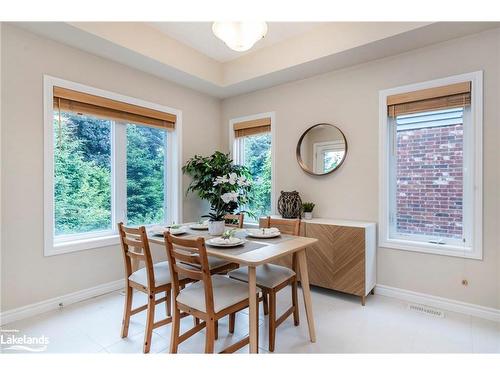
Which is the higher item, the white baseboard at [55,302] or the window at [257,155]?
the window at [257,155]

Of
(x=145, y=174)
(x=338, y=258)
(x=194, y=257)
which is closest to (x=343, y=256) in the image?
(x=338, y=258)

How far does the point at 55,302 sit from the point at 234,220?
73.8 inches

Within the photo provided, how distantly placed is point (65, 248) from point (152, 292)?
1.34 meters

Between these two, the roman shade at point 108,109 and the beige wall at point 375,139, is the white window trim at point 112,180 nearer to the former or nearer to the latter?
the roman shade at point 108,109

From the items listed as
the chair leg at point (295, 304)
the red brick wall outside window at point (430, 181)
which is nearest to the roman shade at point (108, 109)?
the chair leg at point (295, 304)

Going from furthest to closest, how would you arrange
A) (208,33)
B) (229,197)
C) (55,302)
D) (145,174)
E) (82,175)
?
(145,174)
(208,33)
(82,175)
(55,302)
(229,197)

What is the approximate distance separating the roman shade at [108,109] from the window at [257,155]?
1.01 meters

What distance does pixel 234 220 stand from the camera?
Answer: 3.05m

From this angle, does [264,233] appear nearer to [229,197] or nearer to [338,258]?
[229,197]

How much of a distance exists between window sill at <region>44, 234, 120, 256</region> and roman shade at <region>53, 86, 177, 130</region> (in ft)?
4.29

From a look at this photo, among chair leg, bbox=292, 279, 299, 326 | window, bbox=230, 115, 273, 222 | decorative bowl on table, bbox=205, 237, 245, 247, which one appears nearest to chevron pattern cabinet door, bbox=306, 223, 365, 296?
chair leg, bbox=292, 279, 299, 326

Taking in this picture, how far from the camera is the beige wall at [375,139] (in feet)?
7.88
